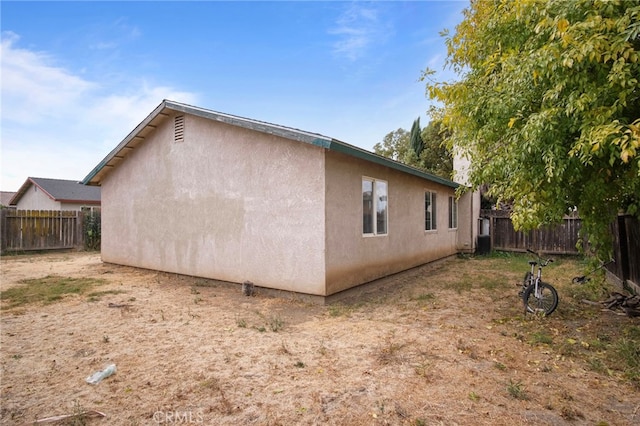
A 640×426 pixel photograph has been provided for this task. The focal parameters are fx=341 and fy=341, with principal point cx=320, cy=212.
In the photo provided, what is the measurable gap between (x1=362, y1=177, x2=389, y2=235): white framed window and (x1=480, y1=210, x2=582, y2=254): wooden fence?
6979 millimetres

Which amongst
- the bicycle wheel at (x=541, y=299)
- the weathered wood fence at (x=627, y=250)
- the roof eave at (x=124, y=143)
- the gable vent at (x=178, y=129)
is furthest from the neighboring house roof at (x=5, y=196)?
the weathered wood fence at (x=627, y=250)

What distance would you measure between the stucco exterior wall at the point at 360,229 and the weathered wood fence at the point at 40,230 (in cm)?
1492

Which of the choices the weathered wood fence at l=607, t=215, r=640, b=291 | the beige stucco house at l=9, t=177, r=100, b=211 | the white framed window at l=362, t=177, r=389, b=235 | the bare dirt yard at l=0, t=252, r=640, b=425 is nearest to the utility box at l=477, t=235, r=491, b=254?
the weathered wood fence at l=607, t=215, r=640, b=291

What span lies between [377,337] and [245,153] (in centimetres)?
479

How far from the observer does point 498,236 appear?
15.0 metres

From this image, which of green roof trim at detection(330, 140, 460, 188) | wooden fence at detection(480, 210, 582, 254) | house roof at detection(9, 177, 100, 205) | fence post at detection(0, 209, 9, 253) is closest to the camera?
green roof trim at detection(330, 140, 460, 188)

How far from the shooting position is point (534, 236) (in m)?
14.1

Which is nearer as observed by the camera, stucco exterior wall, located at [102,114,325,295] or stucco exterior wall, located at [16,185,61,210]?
stucco exterior wall, located at [102,114,325,295]

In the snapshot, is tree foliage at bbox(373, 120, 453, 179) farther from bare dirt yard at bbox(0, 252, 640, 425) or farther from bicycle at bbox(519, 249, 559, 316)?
bare dirt yard at bbox(0, 252, 640, 425)

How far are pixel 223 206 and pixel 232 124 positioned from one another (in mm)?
1906

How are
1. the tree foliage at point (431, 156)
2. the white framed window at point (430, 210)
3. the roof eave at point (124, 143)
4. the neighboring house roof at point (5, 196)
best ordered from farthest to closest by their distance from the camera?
the neighboring house roof at point (5, 196)
the tree foliage at point (431, 156)
the white framed window at point (430, 210)
the roof eave at point (124, 143)

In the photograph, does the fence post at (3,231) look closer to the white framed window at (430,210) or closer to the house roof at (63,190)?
the house roof at (63,190)

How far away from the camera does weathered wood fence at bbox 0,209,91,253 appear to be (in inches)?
563

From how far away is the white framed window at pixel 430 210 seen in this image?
1123 centimetres
